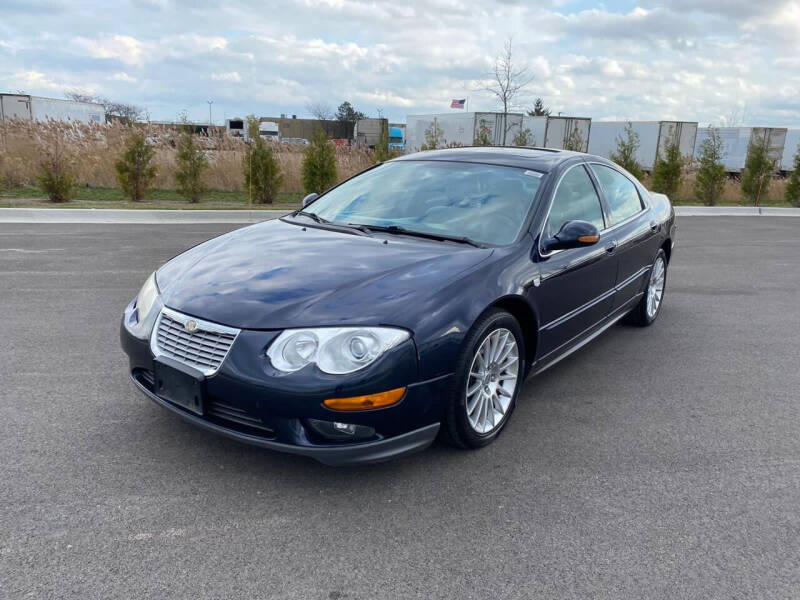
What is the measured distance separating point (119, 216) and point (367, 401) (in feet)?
35.9

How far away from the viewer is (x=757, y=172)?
1962cm

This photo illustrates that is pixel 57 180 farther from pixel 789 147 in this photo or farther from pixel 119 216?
pixel 789 147

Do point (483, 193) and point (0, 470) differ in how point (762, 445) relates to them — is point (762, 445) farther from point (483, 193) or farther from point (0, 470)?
point (0, 470)

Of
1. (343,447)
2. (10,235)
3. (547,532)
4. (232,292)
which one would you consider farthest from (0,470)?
(10,235)

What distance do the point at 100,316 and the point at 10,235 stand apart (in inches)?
221

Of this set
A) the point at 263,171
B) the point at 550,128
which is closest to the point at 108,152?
the point at 263,171

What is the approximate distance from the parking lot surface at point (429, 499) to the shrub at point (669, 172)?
1546 cm

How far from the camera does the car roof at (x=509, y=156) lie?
13.8 ft

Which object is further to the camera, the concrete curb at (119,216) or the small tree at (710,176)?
the small tree at (710,176)

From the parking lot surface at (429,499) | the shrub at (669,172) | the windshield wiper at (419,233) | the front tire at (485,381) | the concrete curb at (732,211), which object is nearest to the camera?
the parking lot surface at (429,499)

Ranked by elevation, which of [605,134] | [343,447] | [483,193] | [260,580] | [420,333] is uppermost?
[605,134]

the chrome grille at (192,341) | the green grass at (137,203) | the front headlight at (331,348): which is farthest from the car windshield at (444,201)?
the green grass at (137,203)

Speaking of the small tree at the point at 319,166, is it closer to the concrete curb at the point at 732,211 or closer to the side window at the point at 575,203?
the concrete curb at the point at 732,211

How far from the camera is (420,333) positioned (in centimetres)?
275
